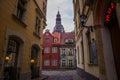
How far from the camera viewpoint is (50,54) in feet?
105

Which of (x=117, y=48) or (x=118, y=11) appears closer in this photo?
(x=118, y=11)

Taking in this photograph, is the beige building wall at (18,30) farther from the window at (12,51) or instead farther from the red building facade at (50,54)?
the red building facade at (50,54)

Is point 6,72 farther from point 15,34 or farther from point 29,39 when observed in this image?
point 29,39

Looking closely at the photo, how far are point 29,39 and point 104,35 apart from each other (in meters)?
6.70

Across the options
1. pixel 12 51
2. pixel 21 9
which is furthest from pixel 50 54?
pixel 12 51

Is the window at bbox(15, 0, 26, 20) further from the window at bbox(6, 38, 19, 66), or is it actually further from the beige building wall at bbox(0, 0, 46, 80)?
the window at bbox(6, 38, 19, 66)

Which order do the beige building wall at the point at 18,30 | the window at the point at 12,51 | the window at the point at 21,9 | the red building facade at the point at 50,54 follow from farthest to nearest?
the red building facade at the point at 50,54
the window at the point at 21,9
the window at the point at 12,51
the beige building wall at the point at 18,30

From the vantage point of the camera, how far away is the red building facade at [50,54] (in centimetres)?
3136

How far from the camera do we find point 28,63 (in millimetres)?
9266

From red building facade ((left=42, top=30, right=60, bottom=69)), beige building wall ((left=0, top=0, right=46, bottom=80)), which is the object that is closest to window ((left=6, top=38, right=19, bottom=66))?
beige building wall ((left=0, top=0, right=46, bottom=80))

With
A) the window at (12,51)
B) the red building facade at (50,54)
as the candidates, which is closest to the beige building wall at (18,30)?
the window at (12,51)

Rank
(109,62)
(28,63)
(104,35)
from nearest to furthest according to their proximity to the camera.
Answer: (109,62) < (104,35) < (28,63)

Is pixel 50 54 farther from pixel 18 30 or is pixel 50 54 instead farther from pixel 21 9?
pixel 18 30

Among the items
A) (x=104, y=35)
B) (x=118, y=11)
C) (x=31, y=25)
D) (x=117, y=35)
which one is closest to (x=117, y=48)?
(x=117, y=35)
